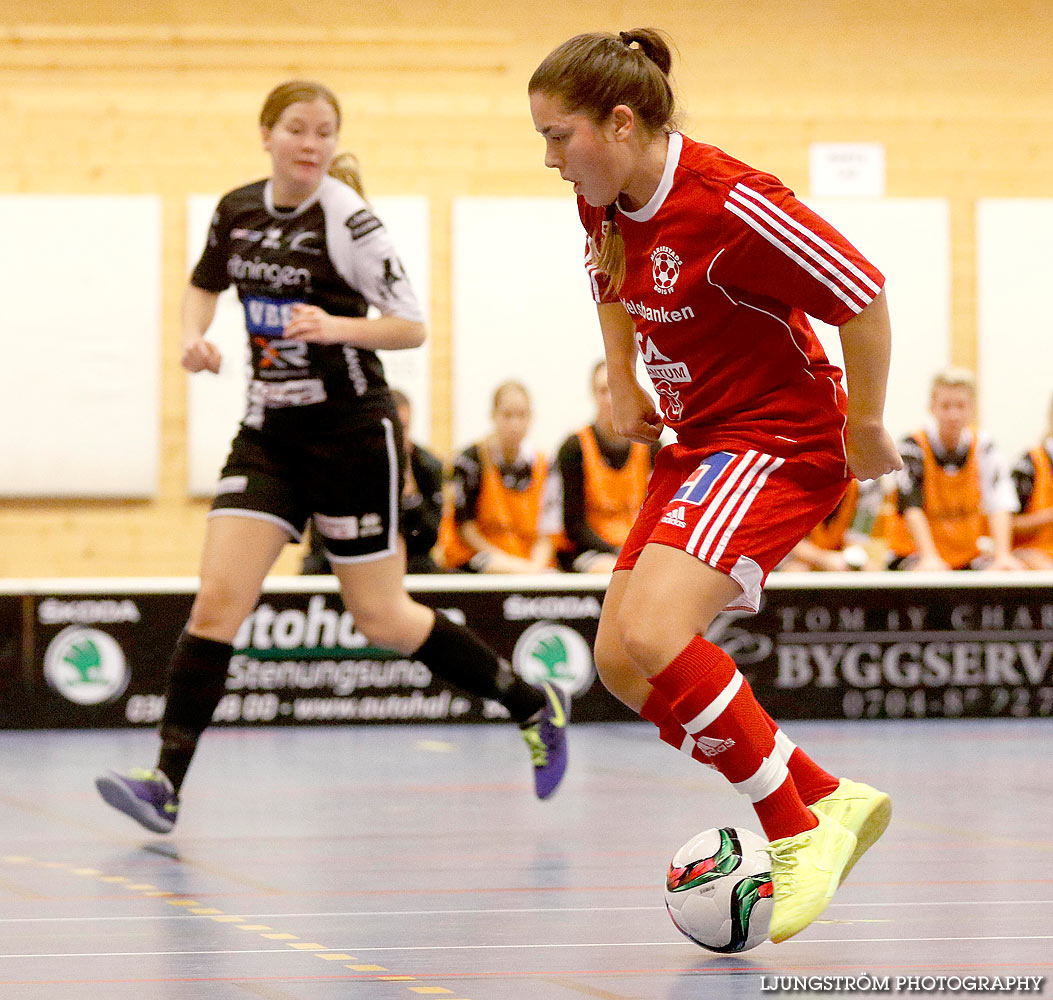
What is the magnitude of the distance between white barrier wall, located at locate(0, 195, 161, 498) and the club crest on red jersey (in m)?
6.66

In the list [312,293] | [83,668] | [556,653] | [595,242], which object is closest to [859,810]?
[595,242]

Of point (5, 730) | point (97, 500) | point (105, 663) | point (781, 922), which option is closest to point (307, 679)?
point (105, 663)

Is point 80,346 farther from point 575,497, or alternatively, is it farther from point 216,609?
point 216,609

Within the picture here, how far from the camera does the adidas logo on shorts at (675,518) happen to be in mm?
2492

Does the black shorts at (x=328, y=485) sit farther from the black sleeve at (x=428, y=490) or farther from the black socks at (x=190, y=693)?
the black sleeve at (x=428, y=490)

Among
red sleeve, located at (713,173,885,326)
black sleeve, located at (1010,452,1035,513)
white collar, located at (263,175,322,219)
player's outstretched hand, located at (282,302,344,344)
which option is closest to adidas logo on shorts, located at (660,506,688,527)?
red sleeve, located at (713,173,885,326)

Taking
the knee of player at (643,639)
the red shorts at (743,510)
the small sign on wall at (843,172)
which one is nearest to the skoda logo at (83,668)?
the red shorts at (743,510)

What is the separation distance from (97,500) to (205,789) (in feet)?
15.0

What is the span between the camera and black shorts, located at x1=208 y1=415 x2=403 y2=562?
3686 millimetres

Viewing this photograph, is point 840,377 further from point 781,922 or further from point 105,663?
point 105,663

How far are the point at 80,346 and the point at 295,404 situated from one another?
18.0ft

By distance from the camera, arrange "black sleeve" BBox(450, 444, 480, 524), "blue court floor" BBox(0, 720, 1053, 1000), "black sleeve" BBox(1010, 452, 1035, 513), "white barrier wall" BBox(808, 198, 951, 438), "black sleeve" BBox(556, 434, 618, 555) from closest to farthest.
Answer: "blue court floor" BBox(0, 720, 1053, 1000) → "black sleeve" BBox(556, 434, 618, 555) → "black sleeve" BBox(450, 444, 480, 524) → "black sleeve" BBox(1010, 452, 1035, 513) → "white barrier wall" BBox(808, 198, 951, 438)

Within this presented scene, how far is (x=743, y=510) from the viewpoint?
2.49m

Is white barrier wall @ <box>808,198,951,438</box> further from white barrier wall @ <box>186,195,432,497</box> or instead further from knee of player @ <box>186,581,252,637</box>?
knee of player @ <box>186,581,252,637</box>
